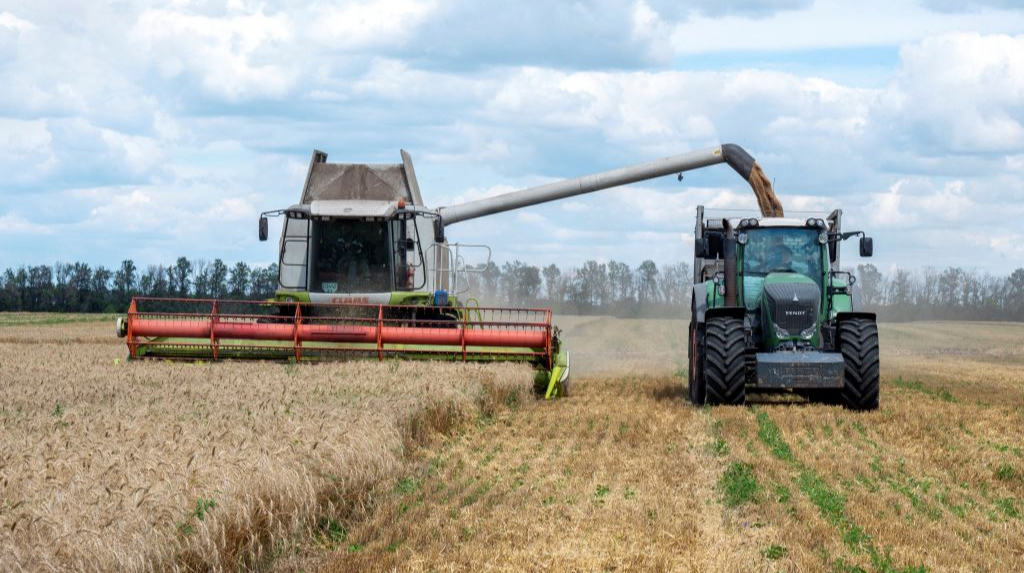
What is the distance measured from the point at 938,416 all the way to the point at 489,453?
5809mm

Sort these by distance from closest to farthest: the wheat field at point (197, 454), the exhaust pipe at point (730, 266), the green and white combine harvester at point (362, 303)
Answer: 1. the wheat field at point (197, 454)
2. the exhaust pipe at point (730, 266)
3. the green and white combine harvester at point (362, 303)

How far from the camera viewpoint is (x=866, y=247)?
558 inches

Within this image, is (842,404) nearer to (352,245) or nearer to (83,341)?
(352,245)

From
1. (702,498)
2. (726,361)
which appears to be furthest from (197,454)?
(726,361)

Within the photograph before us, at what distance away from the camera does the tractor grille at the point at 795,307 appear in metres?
14.0

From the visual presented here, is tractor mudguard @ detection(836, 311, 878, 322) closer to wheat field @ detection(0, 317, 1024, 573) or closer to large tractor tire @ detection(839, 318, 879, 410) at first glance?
large tractor tire @ detection(839, 318, 879, 410)

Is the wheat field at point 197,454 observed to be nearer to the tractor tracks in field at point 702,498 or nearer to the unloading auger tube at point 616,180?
the tractor tracks in field at point 702,498

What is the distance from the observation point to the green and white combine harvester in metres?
15.5

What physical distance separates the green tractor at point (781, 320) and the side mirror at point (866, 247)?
0.01 metres

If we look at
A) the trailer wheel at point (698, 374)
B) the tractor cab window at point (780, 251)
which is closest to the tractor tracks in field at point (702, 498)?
the trailer wheel at point (698, 374)

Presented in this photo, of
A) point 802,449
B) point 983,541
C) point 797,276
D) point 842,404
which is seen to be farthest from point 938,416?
point 983,541

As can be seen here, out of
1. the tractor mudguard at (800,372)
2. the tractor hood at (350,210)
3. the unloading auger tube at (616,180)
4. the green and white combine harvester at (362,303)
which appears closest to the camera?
the tractor mudguard at (800,372)

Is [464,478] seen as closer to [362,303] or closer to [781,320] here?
[781,320]

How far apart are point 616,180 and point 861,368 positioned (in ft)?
31.9
